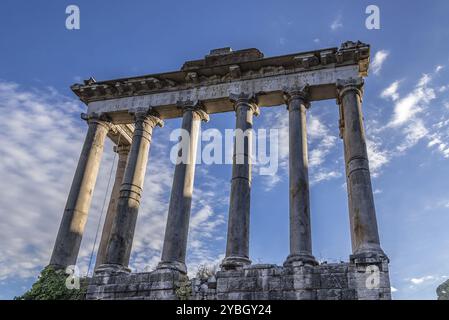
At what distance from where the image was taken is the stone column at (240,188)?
16.5 m

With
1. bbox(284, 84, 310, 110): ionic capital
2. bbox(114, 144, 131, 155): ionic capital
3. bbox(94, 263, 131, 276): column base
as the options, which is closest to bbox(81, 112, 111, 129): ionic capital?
bbox(114, 144, 131, 155): ionic capital

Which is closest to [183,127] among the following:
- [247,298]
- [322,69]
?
[322,69]

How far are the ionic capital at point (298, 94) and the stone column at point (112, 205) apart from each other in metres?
10.5

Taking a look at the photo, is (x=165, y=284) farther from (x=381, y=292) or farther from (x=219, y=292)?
(x=381, y=292)

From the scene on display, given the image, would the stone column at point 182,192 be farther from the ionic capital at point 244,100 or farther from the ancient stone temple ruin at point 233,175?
the ionic capital at point 244,100

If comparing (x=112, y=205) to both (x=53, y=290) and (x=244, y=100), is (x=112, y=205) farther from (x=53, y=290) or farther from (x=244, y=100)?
(x=244, y=100)

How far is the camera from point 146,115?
2156 centimetres

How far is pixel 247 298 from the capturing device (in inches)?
594

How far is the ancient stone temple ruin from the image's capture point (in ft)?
49.8

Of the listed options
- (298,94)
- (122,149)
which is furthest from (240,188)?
(122,149)

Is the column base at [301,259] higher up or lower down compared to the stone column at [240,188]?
lower down

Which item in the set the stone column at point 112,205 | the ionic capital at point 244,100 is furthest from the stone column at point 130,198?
the ionic capital at point 244,100

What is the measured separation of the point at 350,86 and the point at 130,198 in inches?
452

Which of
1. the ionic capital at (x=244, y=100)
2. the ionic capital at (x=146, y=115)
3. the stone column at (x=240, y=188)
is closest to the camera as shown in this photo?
the stone column at (x=240, y=188)
